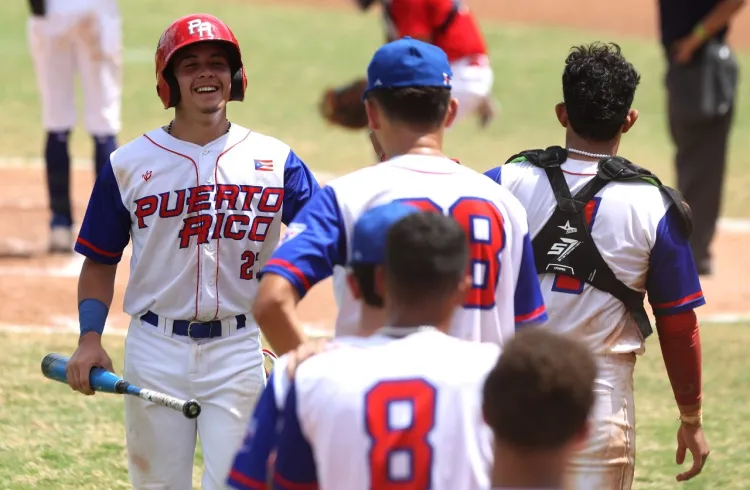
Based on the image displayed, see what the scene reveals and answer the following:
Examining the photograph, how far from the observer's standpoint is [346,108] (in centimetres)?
880

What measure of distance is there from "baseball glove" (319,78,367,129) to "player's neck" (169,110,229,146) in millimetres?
4400

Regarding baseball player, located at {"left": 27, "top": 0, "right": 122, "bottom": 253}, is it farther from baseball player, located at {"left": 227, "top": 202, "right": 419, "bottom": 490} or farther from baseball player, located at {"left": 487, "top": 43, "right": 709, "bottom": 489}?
baseball player, located at {"left": 227, "top": 202, "right": 419, "bottom": 490}

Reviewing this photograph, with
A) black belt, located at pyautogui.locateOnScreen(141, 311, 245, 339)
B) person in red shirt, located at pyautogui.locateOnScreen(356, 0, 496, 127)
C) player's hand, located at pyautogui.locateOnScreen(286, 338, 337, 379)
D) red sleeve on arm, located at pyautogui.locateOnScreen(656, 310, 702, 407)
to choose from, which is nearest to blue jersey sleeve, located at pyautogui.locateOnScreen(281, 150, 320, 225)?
black belt, located at pyautogui.locateOnScreen(141, 311, 245, 339)

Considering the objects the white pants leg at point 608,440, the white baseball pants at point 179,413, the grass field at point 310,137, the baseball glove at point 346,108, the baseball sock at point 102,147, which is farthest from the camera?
the baseball sock at point 102,147

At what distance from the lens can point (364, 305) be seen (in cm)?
296

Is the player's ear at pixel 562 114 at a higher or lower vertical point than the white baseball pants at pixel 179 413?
higher

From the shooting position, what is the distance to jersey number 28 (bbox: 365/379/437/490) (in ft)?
8.42

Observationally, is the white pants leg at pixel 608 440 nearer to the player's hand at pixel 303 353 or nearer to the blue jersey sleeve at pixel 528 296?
the blue jersey sleeve at pixel 528 296

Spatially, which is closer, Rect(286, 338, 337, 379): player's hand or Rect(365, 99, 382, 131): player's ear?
Rect(286, 338, 337, 379): player's hand

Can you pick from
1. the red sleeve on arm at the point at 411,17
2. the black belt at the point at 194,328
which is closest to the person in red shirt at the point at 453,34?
the red sleeve on arm at the point at 411,17

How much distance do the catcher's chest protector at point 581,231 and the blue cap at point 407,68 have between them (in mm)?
759

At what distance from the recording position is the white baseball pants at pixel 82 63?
9.55 metres

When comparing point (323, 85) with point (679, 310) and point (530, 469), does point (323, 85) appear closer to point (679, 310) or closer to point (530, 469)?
point (679, 310)

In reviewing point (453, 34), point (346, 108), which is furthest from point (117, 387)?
point (453, 34)
